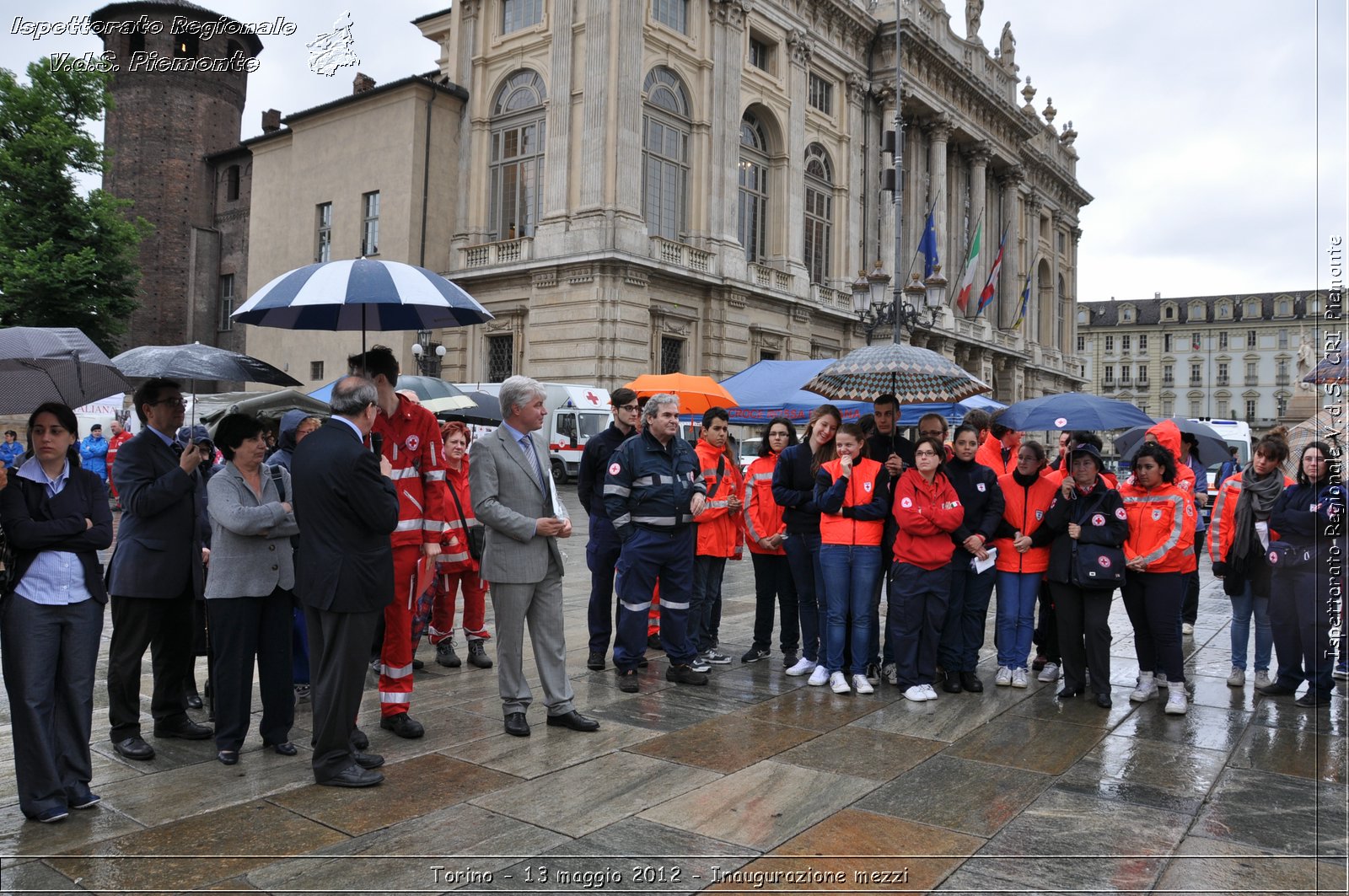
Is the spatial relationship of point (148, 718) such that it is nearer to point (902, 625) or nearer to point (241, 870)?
point (241, 870)

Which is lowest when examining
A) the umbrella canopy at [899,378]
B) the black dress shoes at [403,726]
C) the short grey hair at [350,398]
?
the black dress shoes at [403,726]

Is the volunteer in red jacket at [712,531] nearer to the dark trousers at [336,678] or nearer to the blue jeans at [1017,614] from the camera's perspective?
the blue jeans at [1017,614]

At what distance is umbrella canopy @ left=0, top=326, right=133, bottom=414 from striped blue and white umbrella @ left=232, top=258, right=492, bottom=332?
990 millimetres

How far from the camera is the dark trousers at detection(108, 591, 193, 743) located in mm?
5363

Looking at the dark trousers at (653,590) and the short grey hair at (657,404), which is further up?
the short grey hair at (657,404)

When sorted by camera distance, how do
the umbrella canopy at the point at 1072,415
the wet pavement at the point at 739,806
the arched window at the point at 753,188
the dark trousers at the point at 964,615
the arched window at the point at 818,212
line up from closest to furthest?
the wet pavement at the point at 739,806 < the dark trousers at the point at 964,615 < the umbrella canopy at the point at 1072,415 < the arched window at the point at 753,188 < the arched window at the point at 818,212

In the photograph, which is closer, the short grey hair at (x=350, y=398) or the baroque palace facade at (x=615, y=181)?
the short grey hair at (x=350, y=398)

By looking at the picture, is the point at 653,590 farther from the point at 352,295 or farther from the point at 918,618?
the point at 352,295

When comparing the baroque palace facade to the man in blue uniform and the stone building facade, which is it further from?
the stone building facade

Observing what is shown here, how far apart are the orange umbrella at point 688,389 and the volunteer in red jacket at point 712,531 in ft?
7.18

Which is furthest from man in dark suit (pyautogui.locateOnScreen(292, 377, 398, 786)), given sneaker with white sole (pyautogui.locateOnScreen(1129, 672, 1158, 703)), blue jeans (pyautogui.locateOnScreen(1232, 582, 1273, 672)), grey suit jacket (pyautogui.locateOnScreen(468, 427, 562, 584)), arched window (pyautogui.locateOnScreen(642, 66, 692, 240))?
arched window (pyautogui.locateOnScreen(642, 66, 692, 240))

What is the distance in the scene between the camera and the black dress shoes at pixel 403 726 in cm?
568

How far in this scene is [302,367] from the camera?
3431cm

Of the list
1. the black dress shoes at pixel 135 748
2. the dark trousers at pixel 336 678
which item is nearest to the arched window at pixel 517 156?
the black dress shoes at pixel 135 748
